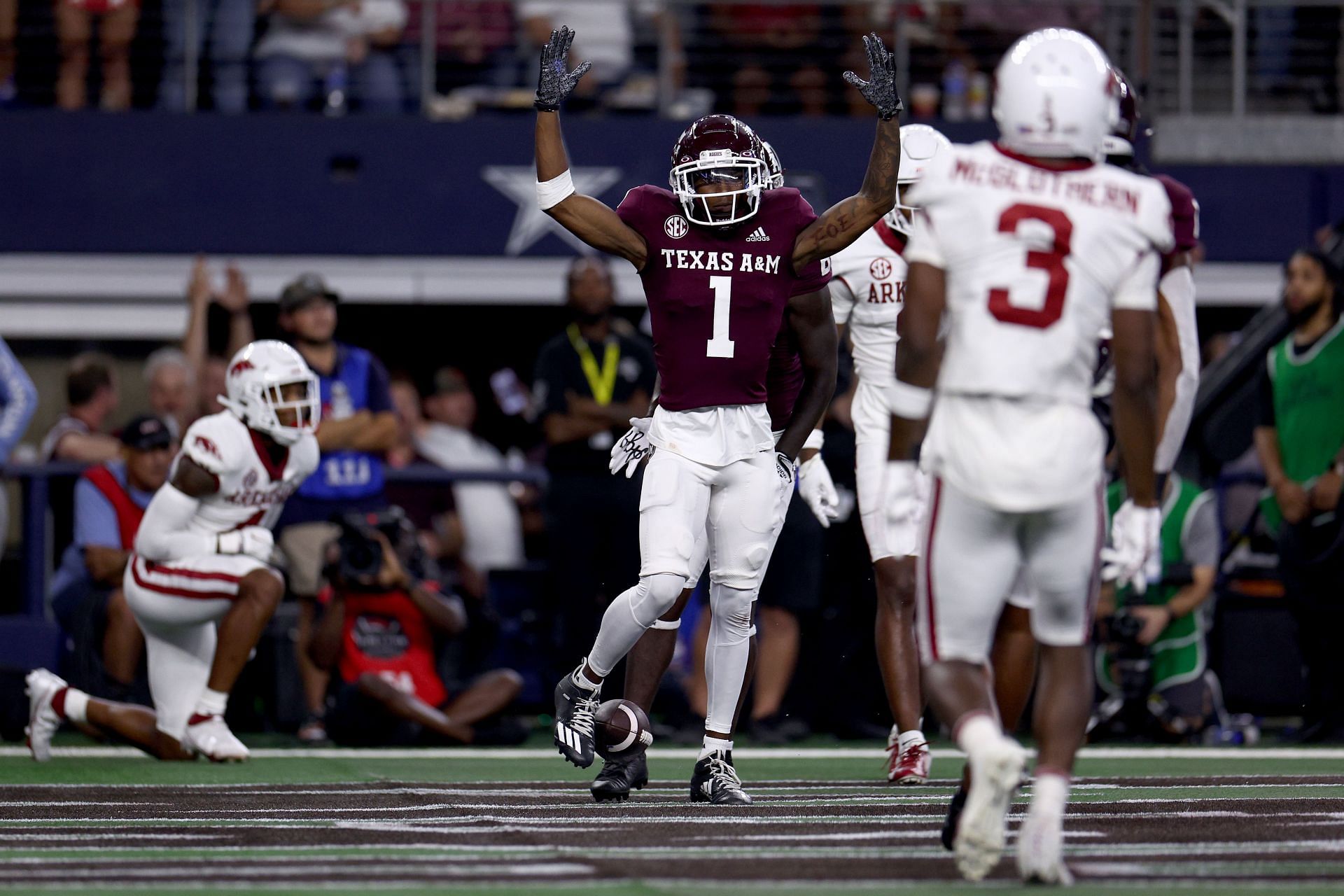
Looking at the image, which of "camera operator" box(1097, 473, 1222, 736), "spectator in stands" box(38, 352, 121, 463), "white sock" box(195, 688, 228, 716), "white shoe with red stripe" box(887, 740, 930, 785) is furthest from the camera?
"spectator in stands" box(38, 352, 121, 463)

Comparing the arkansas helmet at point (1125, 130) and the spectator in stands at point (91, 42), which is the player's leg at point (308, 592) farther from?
the spectator in stands at point (91, 42)

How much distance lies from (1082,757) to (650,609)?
292cm

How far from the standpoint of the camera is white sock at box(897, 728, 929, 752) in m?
6.81

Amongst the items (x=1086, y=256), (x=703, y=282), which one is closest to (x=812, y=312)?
(x=703, y=282)

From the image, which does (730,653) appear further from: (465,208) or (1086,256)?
(465,208)

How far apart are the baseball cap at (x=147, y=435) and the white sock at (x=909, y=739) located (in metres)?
4.18

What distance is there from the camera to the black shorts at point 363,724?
8797 mm

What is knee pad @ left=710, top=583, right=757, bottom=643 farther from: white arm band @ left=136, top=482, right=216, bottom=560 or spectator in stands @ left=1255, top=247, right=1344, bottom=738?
spectator in stands @ left=1255, top=247, right=1344, bottom=738

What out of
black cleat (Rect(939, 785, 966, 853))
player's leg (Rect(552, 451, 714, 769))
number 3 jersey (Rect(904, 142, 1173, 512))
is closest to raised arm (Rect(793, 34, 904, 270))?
player's leg (Rect(552, 451, 714, 769))

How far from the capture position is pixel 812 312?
650 centimetres

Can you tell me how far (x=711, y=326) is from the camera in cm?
612

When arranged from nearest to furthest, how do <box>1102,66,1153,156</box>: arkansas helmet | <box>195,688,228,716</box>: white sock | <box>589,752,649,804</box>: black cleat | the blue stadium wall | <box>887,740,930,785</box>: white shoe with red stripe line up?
<box>589,752,649,804</box>: black cleat < <box>1102,66,1153,156</box>: arkansas helmet < <box>887,740,930,785</box>: white shoe with red stripe < <box>195,688,228,716</box>: white sock < the blue stadium wall

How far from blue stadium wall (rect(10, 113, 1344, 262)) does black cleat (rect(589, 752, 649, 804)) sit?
22.4 ft

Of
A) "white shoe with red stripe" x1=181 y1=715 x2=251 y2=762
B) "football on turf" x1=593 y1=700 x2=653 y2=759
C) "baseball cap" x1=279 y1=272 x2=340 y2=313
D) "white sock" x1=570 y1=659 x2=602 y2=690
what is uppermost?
"baseball cap" x1=279 y1=272 x2=340 y2=313
